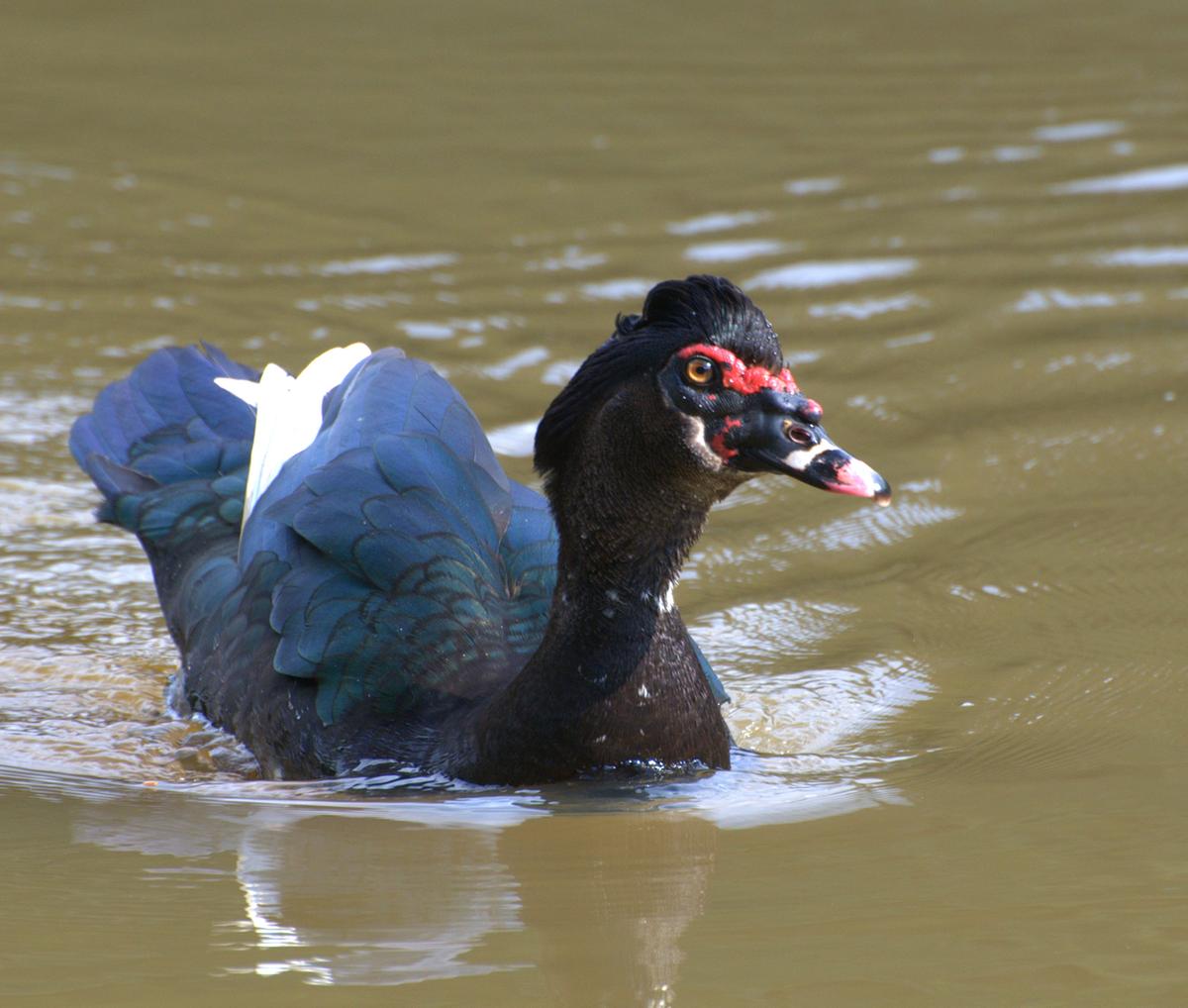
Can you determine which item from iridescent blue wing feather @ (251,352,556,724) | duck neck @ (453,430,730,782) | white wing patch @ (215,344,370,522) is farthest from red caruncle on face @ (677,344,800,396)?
white wing patch @ (215,344,370,522)

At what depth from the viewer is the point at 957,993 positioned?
11.4ft

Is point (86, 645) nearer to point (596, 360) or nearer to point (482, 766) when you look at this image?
point (482, 766)

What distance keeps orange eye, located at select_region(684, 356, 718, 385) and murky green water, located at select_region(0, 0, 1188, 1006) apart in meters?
1.05

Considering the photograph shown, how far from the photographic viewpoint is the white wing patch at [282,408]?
617 centimetres

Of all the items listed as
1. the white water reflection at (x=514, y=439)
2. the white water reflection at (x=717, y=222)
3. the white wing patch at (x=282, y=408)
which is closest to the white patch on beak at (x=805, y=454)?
the white wing patch at (x=282, y=408)

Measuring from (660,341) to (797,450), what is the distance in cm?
46

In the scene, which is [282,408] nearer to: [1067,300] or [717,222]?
[1067,300]

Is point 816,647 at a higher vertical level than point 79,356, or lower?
lower

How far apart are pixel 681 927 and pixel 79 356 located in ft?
19.5

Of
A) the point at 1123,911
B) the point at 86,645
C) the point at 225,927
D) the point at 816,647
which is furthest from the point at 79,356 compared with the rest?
the point at 1123,911

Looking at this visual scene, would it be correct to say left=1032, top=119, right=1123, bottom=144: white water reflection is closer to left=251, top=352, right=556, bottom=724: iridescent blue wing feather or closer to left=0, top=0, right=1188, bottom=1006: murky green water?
left=0, top=0, right=1188, bottom=1006: murky green water

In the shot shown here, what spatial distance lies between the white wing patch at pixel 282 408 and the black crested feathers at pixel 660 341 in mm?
1483

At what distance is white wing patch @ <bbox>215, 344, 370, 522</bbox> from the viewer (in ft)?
20.2

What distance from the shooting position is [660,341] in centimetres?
471
